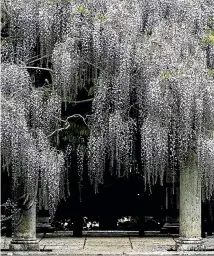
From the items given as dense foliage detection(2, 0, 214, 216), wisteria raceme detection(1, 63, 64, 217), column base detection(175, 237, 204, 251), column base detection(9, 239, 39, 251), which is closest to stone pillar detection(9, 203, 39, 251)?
column base detection(9, 239, 39, 251)

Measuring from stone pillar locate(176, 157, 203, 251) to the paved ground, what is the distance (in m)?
0.28

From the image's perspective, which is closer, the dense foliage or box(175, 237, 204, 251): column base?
the dense foliage

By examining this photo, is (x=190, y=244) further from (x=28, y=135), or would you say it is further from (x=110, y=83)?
(x=28, y=135)

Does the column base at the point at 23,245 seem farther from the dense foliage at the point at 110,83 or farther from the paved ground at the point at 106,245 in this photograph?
the dense foliage at the point at 110,83

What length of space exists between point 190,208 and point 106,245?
2.36m

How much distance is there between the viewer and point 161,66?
13.7 meters

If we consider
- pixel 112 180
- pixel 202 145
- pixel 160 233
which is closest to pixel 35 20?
pixel 202 145

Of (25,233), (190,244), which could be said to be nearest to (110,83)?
(25,233)

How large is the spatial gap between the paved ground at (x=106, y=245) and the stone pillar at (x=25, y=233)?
0.21 meters

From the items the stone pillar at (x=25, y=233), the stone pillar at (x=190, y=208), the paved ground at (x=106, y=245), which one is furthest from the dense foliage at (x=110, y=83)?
the paved ground at (x=106, y=245)

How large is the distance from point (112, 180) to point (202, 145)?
4621 millimetres

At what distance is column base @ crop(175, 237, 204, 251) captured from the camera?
45.9ft

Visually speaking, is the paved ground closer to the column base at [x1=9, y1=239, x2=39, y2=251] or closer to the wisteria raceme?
the column base at [x1=9, y1=239, x2=39, y2=251]

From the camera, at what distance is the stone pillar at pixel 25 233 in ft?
46.0
